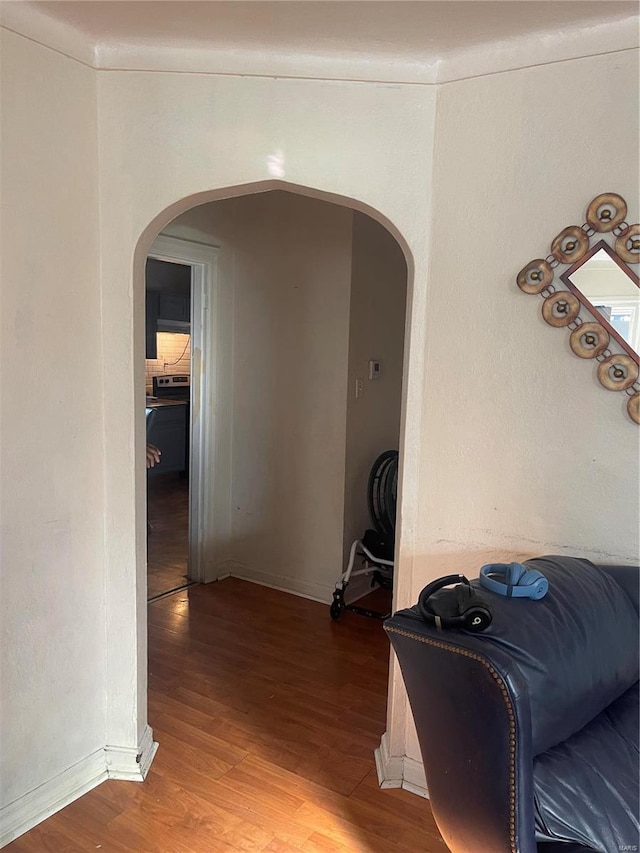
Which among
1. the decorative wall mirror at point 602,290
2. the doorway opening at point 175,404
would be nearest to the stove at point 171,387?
the doorway opening at point 175,404

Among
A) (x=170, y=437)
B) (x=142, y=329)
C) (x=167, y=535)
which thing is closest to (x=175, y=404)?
(x=170, y=437)

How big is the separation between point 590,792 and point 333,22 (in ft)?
6.41

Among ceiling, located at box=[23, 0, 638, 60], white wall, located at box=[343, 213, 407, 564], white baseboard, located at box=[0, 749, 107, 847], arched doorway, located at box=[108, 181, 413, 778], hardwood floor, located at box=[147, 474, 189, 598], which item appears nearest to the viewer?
ceiling, located at box=[23, 0, 638, 60]

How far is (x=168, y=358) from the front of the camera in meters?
7.21

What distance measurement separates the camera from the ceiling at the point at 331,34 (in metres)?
1.65

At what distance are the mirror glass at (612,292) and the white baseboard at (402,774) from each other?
5.02ft

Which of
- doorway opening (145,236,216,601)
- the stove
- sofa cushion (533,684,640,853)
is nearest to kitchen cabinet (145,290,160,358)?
doorway opening (145,236,216,601)

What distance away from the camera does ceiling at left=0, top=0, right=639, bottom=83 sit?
5.40 feet

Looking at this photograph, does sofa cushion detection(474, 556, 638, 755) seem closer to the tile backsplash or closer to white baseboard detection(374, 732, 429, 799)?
white baseboard detection(374, 732, 429, 799)

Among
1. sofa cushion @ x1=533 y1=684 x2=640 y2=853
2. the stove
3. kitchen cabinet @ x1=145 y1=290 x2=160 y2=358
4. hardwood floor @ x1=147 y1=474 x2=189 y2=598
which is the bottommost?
hardwood floor @ x1=147 y1=474 x2=189 y2=598

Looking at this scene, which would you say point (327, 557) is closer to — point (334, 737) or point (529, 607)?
point (334, 737)

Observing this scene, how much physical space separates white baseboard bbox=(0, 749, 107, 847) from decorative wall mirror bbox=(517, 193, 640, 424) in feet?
6.76

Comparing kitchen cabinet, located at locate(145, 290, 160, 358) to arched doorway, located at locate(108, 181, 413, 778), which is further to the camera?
kitchen cabinet, located at locate(145, 290, 160, 358)

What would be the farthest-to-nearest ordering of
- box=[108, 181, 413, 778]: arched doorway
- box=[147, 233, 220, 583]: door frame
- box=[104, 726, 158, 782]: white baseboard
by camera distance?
1. box=[147, 233, 220, 583]: door frame
2. box=[104, 726, 158, 782]: white baseboard
3. box=[108, 181, 413, 778]: arched doorway
